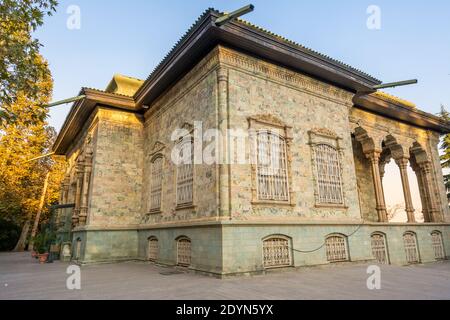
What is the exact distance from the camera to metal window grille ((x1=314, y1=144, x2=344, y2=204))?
1099 centimetres

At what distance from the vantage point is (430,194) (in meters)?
16.3

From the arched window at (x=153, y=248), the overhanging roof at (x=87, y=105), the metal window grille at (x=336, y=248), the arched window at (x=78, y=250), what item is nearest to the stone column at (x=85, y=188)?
the arched window at (x=78, y=250)

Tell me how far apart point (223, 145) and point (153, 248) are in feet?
19.5

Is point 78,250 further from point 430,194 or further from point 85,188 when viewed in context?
point 430,194

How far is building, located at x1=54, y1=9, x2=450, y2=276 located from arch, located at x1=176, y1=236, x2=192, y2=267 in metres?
0.06

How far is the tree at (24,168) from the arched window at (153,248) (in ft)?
41.1

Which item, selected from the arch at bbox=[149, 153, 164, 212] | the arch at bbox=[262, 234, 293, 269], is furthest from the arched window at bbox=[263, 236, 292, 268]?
the arch at bbox=[149, 153, 164, 212]

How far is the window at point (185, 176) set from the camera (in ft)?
33.7

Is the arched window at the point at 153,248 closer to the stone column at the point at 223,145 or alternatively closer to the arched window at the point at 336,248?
the stone column at the point at 223,145

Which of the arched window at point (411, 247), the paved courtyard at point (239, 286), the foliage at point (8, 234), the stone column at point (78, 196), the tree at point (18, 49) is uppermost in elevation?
the tree at point (18, 49)

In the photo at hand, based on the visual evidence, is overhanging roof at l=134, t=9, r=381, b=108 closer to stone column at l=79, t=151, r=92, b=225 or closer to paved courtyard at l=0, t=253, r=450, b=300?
stone column at l=79, t=151, r=92, b=225
